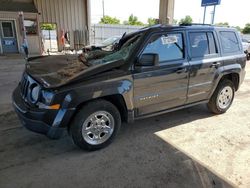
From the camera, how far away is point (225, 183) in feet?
9.06

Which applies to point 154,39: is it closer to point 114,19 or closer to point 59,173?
point 59,173

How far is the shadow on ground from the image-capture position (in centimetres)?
277

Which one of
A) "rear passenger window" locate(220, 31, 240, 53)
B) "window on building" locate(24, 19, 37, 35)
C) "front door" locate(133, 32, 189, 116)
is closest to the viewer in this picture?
"front door" locate(133, 32, 189, 116)

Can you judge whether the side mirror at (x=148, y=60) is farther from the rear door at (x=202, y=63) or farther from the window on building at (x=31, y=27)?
the window on building at (x=31, y=27)

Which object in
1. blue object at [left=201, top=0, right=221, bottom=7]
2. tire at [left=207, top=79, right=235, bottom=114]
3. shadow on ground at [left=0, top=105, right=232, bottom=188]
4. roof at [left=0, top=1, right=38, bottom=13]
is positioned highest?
roof at [left=0, top=1, right=38, bottom=13]

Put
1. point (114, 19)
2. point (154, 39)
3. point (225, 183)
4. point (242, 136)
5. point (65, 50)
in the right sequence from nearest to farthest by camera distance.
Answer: point (225, 183) → point (154, 39) → point (242, 136) → point (65, 50) → point (114, 19)

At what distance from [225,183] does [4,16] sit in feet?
52.8

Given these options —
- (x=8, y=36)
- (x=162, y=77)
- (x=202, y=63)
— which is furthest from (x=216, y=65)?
(x=8, y=36)

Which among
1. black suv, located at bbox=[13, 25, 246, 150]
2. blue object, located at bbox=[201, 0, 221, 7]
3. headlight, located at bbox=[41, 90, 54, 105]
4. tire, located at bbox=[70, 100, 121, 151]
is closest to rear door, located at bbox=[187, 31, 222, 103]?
black suv, located at bbox=[13, 25, 246, 150]

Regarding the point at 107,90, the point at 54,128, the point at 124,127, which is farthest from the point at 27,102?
the point at 124,127

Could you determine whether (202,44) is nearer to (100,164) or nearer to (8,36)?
(100,164)

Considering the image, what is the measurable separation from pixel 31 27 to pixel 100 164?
15184mm

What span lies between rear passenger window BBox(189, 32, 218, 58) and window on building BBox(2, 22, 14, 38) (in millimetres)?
14611

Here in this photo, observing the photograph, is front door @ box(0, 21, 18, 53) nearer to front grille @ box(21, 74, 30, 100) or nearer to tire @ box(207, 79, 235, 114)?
front grille @ box(21, 74, 30, 100)
